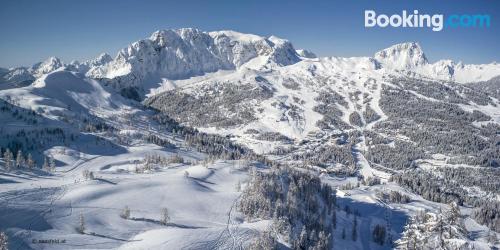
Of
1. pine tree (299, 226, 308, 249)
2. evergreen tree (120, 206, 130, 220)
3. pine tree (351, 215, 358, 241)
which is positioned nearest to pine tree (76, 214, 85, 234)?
evergreen tree (120, 206, 130, 220)

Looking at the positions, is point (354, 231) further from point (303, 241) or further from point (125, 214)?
point (125, 214)

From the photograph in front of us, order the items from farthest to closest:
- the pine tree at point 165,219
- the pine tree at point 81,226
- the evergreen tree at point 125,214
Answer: the evergreen tree at point 125,214, the pine tree at point 165,219, the pine tree at point 81,226

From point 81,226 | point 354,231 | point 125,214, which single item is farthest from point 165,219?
point 354,231

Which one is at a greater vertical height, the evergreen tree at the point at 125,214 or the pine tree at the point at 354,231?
the evergreen tree at the point at 125,214

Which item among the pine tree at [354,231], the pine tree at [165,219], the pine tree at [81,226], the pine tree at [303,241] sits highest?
the pine tree at [81,226]

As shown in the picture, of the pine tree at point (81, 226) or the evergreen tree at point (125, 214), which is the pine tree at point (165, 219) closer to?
the evergreen tree at point (125, 214)

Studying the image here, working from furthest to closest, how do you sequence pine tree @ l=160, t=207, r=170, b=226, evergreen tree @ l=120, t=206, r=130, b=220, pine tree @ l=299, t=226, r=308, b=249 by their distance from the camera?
1. evergreen tree @ l=120, t=206, r=130, b=220
2. pine tree @ l=160, t=207, r=170, b=226
3. pine tree @ l=299, t=226, r=308, b=249

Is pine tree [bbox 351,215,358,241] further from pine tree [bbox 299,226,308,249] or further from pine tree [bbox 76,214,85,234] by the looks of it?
pine tree [bbox 76,214,85,234]

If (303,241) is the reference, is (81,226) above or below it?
above

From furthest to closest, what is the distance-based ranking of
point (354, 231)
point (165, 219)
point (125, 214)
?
point (354, 231)
point (125, 214)
point (165, 219)

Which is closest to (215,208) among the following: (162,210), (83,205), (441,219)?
(162,210)

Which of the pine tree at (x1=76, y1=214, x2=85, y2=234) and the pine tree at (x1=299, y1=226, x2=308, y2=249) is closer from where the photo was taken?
the pine tree at (x1=76, y1=214, x2=85, y2=234)

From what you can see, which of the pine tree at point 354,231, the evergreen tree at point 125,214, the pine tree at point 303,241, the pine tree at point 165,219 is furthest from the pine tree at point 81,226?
the pine tree at point 354,231
